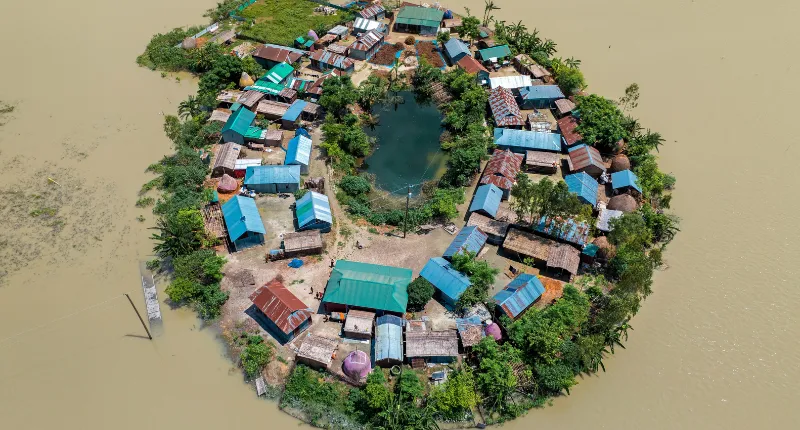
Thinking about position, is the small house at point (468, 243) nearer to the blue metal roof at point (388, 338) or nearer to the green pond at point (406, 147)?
the blue metal roof at point (388, 338)

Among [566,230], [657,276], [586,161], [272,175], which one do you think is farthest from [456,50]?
[657,276]

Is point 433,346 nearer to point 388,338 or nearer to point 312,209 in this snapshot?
point 388,338

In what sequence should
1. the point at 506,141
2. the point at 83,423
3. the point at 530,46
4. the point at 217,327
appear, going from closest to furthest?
1. the point at 83,423
2. the point at 217,327
3. the point at 506,141
4. the point at 530,46

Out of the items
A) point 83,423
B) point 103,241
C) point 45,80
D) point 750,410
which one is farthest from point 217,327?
point 45,80

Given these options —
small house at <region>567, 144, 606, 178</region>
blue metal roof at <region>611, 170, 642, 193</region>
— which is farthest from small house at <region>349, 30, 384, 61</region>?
blue metal roof at <region>611, 170, 642, 193</region>

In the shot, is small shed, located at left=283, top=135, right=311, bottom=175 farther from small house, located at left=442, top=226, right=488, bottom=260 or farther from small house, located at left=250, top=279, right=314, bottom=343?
small house, located at left=442, top=226, right=488, bottom=260

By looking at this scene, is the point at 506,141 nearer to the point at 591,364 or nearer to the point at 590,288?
the point at 590,288
